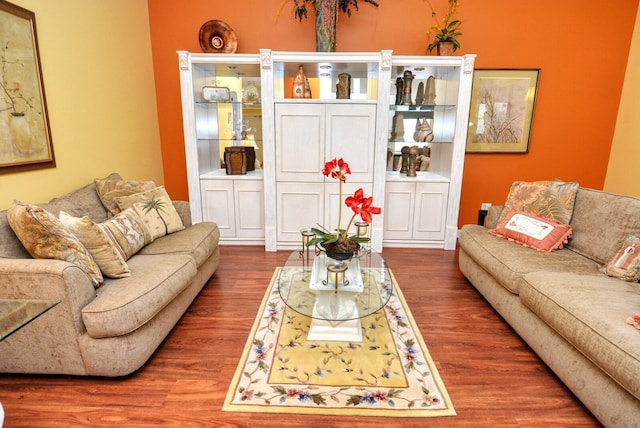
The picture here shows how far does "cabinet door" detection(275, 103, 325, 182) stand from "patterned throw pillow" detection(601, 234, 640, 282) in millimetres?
2426

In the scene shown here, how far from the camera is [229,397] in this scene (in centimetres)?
167

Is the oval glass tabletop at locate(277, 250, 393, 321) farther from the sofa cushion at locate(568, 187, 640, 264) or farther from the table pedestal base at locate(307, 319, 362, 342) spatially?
the sofa cushion at locate(568, 187, 640, 264)

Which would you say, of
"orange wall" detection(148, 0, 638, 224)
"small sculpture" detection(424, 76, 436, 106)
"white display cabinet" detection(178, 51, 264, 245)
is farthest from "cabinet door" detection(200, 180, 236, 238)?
"small sculpture" detection(424, 76, 436, 106)

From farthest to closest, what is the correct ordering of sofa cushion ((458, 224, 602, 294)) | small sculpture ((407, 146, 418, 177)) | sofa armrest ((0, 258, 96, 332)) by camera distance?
small sculpture ((407, 146, 418, 177))
sofa cushion ((458, 224, 602, 294))
sofa armrest ((0, 258, 96, 332))

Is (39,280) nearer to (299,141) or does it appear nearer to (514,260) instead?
(299,141)

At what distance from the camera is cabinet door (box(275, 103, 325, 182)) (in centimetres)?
344

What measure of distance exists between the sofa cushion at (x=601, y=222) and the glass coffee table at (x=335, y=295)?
145 cm

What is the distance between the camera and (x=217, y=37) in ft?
11.6

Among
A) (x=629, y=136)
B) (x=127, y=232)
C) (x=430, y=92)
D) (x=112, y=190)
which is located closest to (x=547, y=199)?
(x=430, y=92)

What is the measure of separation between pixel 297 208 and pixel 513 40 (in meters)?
2.95

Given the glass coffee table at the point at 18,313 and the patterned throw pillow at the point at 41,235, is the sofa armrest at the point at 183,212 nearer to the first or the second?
the patterned throw pillow at the point at 41,235

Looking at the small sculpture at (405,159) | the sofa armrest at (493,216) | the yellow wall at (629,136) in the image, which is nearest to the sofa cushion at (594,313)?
the sofa armrest at (493,216)

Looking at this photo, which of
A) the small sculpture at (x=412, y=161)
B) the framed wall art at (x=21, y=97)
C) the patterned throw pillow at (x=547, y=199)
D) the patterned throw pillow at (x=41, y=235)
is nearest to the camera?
the patterned throw pillow at (x=41, y=235)

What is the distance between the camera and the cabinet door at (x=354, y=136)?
3.43 meters
